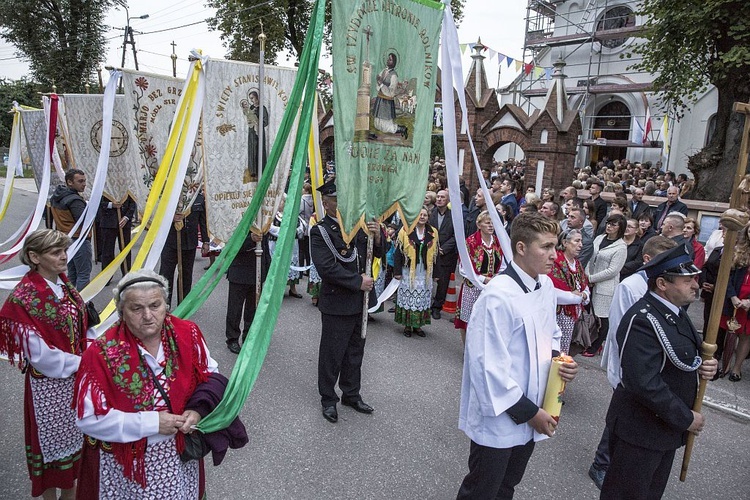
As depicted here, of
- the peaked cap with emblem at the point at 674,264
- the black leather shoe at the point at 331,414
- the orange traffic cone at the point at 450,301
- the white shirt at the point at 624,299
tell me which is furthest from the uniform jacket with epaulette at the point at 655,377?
the orange traffic cone at the point at 450,301

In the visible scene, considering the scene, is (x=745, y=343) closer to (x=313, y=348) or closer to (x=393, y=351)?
(x=393, y=351)

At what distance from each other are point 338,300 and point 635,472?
7.67ft

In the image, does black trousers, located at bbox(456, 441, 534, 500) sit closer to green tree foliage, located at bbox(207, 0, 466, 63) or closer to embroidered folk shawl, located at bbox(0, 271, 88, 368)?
embroidered folk shawl, located at bbox(0, 271, 88, 368)

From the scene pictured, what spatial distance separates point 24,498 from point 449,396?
3.31m

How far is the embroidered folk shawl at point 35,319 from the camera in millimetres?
2664

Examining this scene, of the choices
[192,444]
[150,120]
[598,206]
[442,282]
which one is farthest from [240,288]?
[598,206]

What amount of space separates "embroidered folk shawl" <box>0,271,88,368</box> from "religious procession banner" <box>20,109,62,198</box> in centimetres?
780

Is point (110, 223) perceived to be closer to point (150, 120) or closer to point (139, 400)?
point (150, 120)

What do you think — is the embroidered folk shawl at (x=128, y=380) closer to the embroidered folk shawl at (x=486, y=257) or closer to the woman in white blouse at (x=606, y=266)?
the embroidered folk shawl at (x=486, y=257)

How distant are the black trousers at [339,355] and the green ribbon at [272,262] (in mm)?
1369

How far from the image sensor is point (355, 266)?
13.6 feet

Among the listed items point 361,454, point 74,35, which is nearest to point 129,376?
point 361,454

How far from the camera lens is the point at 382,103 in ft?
11.7

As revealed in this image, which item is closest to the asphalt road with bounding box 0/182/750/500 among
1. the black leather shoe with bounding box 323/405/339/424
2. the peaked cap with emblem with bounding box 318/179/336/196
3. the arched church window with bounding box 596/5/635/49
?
the black leather shoe with bounding box 323/405/339/424
